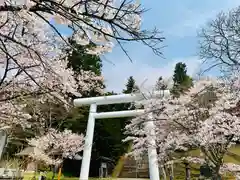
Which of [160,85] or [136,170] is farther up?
[160,85]

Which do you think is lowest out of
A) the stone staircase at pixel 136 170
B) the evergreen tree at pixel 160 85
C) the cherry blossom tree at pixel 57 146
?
the stone staircase at pixel 136 170

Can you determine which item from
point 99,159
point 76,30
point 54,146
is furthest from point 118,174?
point 76,30

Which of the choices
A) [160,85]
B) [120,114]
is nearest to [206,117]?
[160,85]

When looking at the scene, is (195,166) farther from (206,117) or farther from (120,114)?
(206,117)

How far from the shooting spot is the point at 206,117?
738cm

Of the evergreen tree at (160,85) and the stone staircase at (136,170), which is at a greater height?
the evergreen tree at (160,85)

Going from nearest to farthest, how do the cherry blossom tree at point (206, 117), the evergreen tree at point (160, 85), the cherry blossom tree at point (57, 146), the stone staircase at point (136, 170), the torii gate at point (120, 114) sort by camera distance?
the cherry blossom tree at point (206, 117) < the evergreen tree at point (160, 85) < the torii gate at point (120, 114) < the cherry blossom tree at point (57, 146) < the stone staircase at point (136, 170)

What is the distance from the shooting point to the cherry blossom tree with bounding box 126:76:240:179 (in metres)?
6.34

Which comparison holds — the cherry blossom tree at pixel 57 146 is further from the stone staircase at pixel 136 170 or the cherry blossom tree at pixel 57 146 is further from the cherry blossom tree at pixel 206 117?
the cherry blossom tree at pixel 206 117

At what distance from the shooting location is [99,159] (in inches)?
714

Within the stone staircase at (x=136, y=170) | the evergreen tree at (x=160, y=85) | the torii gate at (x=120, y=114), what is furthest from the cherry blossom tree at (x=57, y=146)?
the evergreen tree at (x=160, y=85)

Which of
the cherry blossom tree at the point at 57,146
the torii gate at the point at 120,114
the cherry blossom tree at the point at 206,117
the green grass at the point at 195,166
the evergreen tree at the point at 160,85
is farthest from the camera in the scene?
the green grass at the point at 195,166

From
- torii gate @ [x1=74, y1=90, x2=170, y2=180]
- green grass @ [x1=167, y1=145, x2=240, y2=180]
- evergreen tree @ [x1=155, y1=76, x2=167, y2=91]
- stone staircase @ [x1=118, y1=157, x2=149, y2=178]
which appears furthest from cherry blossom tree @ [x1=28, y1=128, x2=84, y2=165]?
green grass @ [x1=167, y1=145, x2=240, y2=180]

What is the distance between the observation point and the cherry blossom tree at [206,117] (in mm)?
6339
